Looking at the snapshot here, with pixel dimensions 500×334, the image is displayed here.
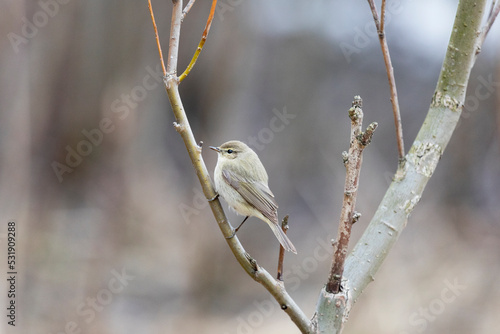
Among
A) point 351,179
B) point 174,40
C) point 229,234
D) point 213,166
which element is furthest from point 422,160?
point 213,166

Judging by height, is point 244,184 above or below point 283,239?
above

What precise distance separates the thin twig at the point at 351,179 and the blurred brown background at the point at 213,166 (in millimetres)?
3652

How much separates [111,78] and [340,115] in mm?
2867

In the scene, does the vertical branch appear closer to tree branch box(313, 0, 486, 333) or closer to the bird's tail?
the bird's tail

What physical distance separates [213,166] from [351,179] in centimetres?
428

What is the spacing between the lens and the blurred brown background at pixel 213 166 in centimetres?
473

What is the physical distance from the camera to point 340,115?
595 cm

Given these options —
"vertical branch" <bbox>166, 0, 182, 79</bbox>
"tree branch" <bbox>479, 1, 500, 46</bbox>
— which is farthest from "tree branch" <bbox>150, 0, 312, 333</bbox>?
"tree branch" <bbox>479, 1, 500, 46</bbox>

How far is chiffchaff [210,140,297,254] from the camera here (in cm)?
186

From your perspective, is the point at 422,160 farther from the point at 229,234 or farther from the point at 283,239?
the point at 229,234

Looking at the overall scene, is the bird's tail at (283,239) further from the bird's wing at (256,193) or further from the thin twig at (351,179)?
the thin twig at (351,179)

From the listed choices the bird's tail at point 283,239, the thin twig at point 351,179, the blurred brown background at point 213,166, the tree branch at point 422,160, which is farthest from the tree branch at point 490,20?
the blurred brown background at point 213,166

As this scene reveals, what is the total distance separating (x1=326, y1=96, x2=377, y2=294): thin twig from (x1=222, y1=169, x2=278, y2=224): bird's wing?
80cm

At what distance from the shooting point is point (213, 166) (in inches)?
205
